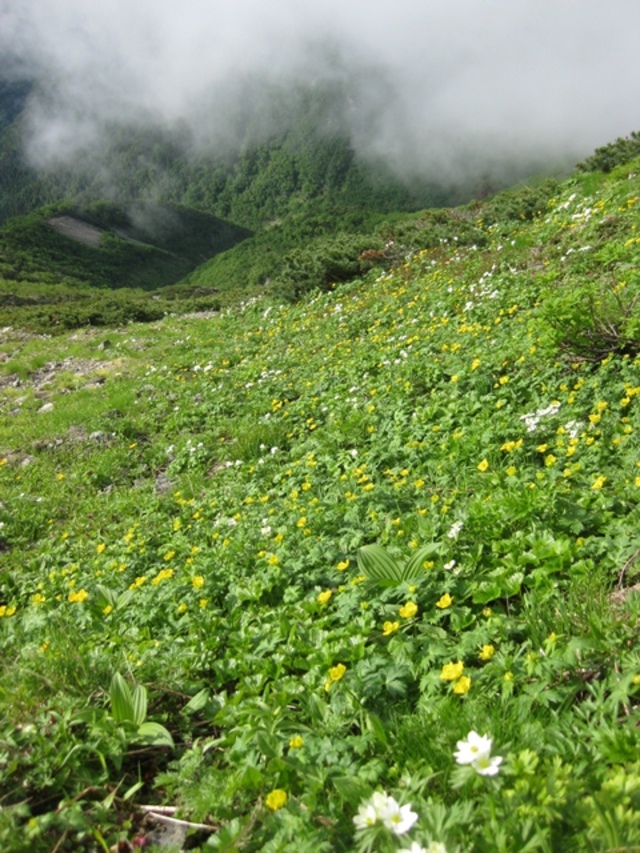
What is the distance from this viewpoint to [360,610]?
132 inches

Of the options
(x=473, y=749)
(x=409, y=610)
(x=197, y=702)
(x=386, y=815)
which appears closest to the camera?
(x=386, y=815)

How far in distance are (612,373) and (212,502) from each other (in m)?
3.99

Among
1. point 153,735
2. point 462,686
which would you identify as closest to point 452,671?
point 462,686

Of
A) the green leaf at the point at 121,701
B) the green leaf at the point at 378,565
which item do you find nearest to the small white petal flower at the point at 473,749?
the green leaf at the point at 378,565

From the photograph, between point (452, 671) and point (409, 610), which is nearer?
point (452, 671)

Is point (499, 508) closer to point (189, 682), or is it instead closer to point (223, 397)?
point (189, 682)

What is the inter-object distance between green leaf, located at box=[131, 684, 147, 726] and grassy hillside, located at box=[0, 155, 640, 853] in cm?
1

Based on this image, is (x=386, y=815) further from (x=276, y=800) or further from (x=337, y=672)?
(x=337, y=672)

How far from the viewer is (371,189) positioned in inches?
7328

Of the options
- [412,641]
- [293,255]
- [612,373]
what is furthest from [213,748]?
[293,255]

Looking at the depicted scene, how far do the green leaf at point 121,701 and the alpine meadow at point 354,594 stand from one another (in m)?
0.01

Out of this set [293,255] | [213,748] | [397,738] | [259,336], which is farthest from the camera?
[293,255]

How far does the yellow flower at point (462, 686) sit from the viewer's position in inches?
96.7

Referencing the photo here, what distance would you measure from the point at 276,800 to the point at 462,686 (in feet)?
2.93
